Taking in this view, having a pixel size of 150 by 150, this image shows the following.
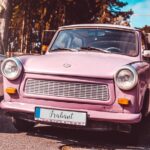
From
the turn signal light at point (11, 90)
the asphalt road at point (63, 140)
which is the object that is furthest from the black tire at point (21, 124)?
the turn signal light at point (11, 90)

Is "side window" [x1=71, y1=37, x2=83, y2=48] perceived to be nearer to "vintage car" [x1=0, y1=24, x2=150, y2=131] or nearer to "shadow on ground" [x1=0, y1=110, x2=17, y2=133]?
"vintage car" [x1=0, y1=24, x2=150, y2=131]

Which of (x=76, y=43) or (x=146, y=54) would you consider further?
(x=76, y=43)

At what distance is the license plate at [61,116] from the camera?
547 cm

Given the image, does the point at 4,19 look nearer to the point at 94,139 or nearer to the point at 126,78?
the point at 94,139

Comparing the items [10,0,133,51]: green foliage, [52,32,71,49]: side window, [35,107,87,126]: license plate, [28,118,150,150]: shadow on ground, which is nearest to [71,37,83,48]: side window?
[52,32,71,49]: side window

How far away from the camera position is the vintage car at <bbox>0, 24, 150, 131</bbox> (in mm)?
5484

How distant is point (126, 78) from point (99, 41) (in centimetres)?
159

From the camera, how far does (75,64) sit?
5.75 meters

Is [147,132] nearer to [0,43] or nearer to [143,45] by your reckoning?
[143,45]

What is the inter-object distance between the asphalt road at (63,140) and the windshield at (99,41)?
126 cm

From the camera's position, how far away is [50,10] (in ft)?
112

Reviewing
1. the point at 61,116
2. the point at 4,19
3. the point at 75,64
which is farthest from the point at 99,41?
the point at 4,19

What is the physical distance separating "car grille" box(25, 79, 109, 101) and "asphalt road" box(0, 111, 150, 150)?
0.63 meters

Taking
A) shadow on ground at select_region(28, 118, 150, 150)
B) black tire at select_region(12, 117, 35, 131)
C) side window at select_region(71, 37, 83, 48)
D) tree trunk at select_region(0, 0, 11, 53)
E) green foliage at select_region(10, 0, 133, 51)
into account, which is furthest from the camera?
green foliage at select_region(10, 0, 133, 51)
